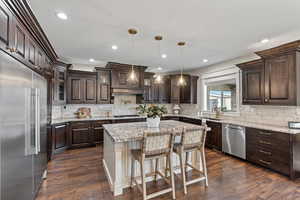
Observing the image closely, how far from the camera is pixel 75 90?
4.72 m

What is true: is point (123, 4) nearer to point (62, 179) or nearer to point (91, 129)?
point (62, 179)

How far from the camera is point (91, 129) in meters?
4.68

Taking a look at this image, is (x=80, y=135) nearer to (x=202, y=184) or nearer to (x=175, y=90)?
(x=202, y=184)

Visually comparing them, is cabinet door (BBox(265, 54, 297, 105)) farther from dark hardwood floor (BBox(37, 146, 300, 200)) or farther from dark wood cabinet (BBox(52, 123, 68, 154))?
dark wood cabinet (BBox(52, 123, 68, 154))

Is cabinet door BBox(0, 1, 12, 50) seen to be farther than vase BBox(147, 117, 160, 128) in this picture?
No

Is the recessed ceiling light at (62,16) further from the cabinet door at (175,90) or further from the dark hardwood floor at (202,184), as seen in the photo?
the cabinet door at (175,90)

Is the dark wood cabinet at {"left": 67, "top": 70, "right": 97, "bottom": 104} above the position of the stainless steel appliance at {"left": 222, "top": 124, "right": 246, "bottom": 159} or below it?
above

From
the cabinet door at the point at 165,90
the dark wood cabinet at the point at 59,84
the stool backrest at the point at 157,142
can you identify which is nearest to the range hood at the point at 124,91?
the cabinet door at the point at 165,90

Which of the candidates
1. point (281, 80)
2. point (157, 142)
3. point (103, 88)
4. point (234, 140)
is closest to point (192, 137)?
point (157, 142)

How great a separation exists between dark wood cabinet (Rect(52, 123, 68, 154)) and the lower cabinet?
473 centimetres

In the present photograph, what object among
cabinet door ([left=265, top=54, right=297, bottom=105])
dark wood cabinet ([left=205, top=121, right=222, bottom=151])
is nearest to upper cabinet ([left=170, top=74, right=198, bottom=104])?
dark wood cabinet ([left=205, top=121, right=222, bottom=151])

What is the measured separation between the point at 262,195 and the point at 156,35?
3192 millimetres

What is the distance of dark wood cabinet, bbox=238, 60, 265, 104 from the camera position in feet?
11.5

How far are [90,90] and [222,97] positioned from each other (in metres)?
4.34
